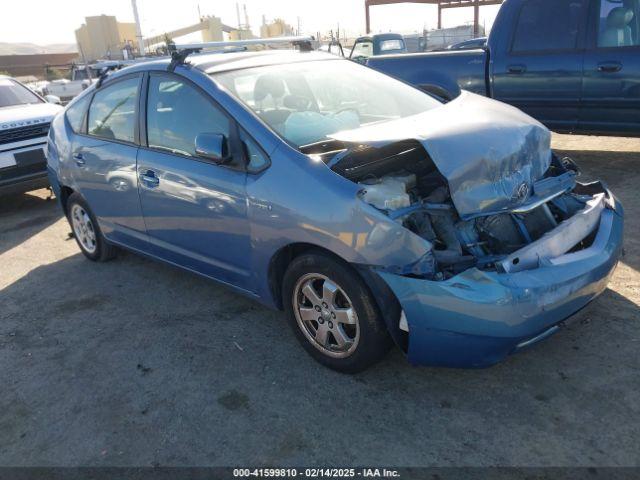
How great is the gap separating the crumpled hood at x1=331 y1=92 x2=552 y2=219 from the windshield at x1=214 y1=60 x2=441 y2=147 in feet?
1.22

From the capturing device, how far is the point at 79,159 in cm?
463

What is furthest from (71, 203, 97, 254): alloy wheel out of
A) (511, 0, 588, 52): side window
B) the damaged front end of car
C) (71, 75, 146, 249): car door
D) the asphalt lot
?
(511, 0, 588, 52): side window

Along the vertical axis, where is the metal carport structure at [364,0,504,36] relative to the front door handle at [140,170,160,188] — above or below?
above

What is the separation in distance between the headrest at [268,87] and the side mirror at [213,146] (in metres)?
0.44

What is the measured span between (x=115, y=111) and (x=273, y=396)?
104 inches

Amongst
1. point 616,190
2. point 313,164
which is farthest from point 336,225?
point 616,190

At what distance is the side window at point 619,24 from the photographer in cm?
577

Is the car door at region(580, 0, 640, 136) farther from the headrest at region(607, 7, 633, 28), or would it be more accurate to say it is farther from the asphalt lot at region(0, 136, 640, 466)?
the asphalt lot at region(0, 136, 640, 466)

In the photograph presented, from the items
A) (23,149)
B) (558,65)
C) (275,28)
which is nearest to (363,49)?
(558,65)

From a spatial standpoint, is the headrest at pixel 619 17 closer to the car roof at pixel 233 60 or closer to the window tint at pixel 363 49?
the car roof at pixel 233 60

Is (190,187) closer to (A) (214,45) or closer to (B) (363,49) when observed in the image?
(A) (214,45)

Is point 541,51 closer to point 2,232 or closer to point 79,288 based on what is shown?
point 79,288

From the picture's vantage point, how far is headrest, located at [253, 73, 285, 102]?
352 centimetres

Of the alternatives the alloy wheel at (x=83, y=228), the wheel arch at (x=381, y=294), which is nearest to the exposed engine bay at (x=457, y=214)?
the wheel arch at (x=381, y=294)
